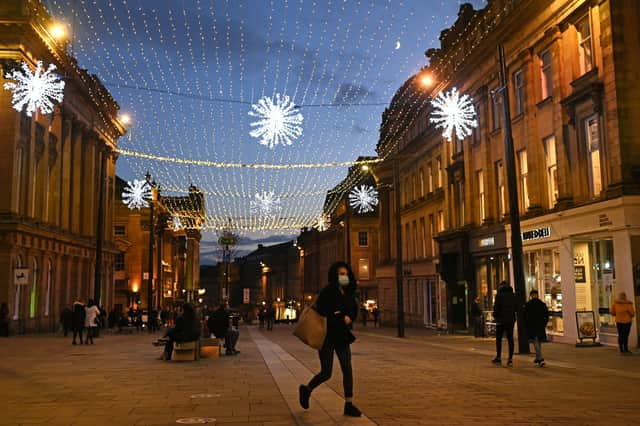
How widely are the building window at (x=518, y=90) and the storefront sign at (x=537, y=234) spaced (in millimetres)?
5132

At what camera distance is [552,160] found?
2567cm

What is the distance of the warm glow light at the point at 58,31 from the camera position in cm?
3925

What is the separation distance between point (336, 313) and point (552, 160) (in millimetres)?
19332

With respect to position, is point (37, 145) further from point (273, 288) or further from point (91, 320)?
point (273, 288)

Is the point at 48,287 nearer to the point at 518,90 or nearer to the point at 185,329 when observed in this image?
the point at 185,329

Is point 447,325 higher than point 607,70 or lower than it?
lower

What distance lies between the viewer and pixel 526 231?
2681 centimetres

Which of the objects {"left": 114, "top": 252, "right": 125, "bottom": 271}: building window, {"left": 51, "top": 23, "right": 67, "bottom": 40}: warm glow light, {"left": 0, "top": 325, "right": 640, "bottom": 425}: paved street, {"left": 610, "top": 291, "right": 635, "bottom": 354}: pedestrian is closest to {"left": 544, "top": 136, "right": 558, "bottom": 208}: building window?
{"left": 610, "top": 291, "right": 635, "bottom": 354}: pedestrian

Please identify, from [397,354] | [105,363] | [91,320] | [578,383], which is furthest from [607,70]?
[91,320]

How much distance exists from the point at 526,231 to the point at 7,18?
90.4ft

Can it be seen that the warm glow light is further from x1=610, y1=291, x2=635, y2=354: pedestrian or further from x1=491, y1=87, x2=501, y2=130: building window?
x1=610, y1=291, x2=635, y2=354: pedestrian

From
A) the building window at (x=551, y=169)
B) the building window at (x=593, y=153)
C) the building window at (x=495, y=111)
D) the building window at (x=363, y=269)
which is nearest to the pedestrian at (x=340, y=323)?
the building window at (x=593, y=153)

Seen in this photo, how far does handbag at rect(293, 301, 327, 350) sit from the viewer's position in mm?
8523

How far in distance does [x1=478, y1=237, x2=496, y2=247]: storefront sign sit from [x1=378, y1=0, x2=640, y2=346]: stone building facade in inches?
1.8
